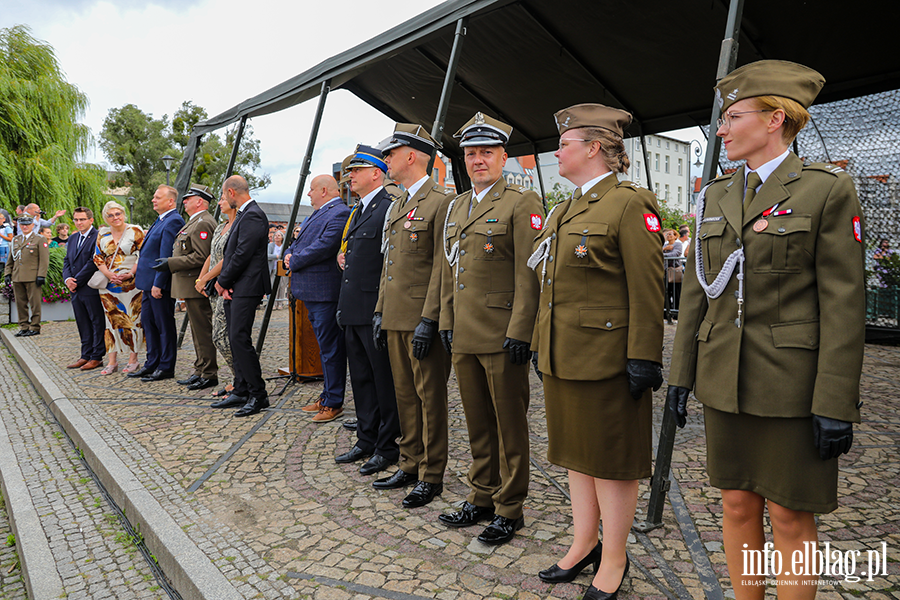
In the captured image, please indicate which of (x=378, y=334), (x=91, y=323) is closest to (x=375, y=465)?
(x=378, y=334)

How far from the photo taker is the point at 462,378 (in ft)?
10.4

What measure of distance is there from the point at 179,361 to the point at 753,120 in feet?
27.3

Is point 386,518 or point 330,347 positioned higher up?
point 330,347

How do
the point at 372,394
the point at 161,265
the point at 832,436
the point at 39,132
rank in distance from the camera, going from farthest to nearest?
the point at 39,132 → the point at 161,265 → the point at 372,394 → the point at 832,436

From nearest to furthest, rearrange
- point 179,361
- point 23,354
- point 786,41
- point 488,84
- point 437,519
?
point 437,519
point 786,41
point 488,84
point 179,361
point 23,354

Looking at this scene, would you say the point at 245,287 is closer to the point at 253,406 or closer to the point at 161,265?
the point at 253,406

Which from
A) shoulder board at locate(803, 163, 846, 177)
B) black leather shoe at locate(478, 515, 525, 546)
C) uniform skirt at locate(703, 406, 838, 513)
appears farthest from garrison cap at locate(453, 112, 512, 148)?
black leather shoe at locate(478, 515, 525, 546)

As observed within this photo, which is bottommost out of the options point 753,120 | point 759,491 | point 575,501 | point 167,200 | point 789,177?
point 575,501

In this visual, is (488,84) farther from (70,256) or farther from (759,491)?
(759,491)

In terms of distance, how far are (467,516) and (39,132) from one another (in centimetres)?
2084

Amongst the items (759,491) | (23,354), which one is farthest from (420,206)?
(23,354)

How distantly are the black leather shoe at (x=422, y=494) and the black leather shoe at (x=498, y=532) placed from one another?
0.58 m

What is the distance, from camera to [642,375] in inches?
89.7

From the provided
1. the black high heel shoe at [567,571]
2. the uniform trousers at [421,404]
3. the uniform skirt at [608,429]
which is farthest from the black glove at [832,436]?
the uniform trousers at [421,404]
